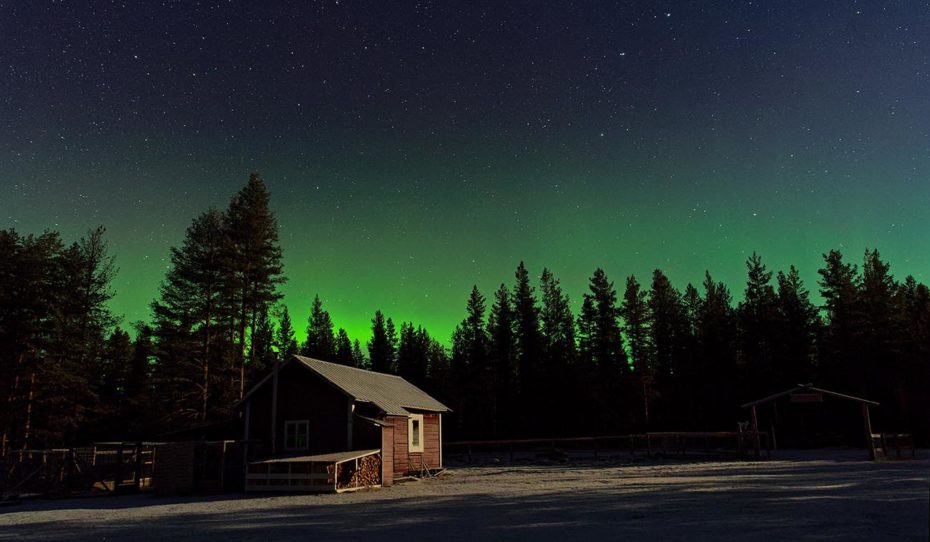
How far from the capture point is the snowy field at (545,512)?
38.5 ft

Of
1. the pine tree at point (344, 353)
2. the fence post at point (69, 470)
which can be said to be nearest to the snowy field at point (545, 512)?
the fence post at point (69, 470)

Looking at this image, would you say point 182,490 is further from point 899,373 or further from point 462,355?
point 899,373

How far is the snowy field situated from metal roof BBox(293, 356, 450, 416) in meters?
4.31

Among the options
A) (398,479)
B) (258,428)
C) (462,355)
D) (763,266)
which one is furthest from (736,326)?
(258,428)

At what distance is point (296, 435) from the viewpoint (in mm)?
26797

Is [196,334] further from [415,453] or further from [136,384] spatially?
[136,384]

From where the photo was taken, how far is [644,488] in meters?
20.5

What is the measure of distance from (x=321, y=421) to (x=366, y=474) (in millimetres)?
3467

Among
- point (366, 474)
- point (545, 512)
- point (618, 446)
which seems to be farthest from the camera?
point (618, 446)

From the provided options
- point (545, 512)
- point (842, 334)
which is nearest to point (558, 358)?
point (842, 334)

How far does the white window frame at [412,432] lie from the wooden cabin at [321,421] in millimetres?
96

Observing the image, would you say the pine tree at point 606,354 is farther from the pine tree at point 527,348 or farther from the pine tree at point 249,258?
the pine tree at point 249,258

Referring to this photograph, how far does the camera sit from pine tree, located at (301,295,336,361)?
266ft

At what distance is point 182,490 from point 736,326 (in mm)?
59872
